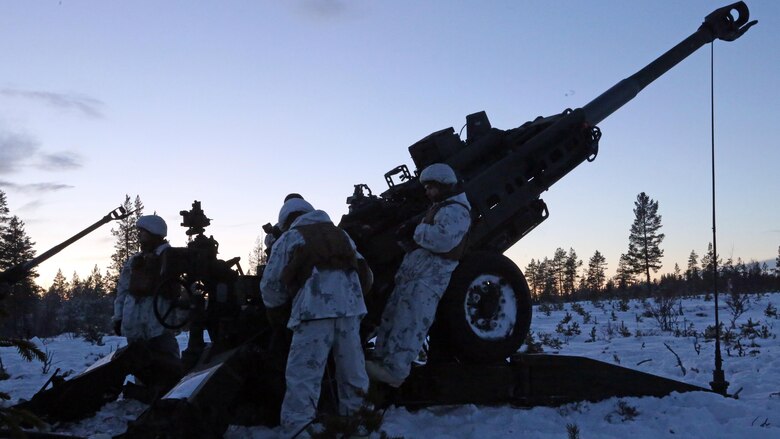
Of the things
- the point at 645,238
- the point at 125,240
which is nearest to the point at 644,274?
the point at 645,238

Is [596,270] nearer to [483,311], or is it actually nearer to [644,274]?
[644,274]

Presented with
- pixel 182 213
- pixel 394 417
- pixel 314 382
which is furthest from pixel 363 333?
pixel 182 213

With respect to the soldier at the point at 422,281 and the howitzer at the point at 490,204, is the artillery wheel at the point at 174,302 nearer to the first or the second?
the howitzer at the point at 490,204

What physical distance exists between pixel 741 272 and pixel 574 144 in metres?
26.6

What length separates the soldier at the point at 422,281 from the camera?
6098 millimetres

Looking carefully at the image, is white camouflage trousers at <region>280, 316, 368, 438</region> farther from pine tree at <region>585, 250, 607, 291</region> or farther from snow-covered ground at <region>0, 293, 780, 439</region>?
pine tree at <region>585, 250, 607, 291</region>

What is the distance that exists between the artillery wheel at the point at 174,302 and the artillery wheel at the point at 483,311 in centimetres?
227

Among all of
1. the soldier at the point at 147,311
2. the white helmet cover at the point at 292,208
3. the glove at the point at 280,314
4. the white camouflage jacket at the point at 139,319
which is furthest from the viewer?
the white camouflage jacket at the point at 139,319

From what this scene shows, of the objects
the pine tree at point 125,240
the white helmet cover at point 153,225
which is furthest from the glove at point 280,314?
the pine tree at point 125,240

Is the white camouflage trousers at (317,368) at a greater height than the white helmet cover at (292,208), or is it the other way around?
the white helmet cover at (292,208)

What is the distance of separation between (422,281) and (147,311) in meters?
3.12

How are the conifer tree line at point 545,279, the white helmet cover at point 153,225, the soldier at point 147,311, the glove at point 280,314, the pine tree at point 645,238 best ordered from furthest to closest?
the pine tree at point 645,238 < the conifer tree line at point 545,279 < the white helmet cover at point 153,225 < the soldier at point 147,311 < the glove at point 280,314

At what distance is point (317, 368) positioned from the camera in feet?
17.4

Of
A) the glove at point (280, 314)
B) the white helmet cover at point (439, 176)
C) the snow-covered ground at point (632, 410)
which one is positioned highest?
the white helmet cover at point (439, 176)
